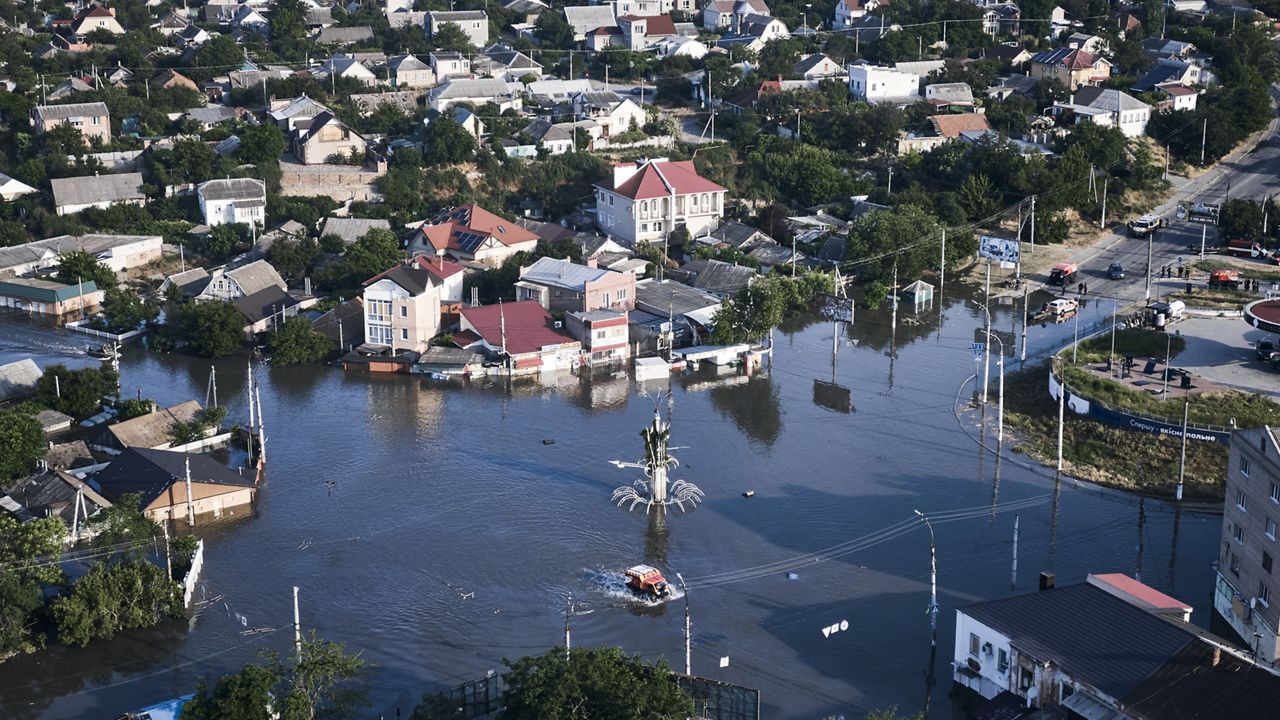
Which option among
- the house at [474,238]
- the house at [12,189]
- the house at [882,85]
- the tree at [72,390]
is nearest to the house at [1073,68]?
the house at [882,85]

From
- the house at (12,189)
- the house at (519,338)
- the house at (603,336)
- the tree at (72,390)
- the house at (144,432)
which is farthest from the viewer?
the house at (12,189)

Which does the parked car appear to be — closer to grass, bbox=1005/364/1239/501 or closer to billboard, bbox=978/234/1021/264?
grass, bbox=1005/364/1239/501

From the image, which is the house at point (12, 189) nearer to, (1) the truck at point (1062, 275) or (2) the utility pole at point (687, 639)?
(2) the utility pole at point (687, 639)

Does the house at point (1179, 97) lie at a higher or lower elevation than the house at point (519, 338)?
higher

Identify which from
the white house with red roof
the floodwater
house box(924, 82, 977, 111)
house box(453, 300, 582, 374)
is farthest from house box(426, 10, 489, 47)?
the floodwater

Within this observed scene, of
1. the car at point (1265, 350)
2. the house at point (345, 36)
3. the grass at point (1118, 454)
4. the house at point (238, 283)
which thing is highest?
the house at point (345, 36)

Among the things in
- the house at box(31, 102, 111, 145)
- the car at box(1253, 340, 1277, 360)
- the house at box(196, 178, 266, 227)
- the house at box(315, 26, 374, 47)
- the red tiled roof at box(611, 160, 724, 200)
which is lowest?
the car at box(1253, 340, 1277, 360)
